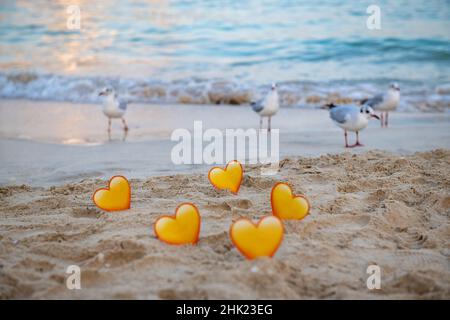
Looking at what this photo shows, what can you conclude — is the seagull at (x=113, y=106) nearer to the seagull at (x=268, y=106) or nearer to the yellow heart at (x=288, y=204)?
the seagull at (x=268, y=106)

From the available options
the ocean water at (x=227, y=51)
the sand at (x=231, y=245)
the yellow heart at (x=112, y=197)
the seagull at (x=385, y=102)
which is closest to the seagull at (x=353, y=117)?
the seagull at (x=385, y=102)

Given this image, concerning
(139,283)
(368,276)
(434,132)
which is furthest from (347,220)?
(434,132)

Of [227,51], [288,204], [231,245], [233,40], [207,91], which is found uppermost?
[233,40]

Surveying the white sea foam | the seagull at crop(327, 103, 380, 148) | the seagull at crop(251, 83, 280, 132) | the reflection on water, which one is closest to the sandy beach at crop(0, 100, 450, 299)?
the seagull at crop(327, 103, 380, 148)

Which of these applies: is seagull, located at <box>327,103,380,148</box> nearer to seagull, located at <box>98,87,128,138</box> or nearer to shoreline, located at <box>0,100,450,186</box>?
shoreline, located at <box>0,100,450,186</box>

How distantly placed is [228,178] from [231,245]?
0.95m

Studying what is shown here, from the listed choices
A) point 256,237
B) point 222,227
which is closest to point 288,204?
point 222,227

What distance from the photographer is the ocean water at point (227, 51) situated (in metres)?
9.57

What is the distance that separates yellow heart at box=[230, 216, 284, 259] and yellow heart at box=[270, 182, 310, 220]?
1.71ft

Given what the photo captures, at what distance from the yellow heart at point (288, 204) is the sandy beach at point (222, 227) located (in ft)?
0.30

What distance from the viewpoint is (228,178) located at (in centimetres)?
346

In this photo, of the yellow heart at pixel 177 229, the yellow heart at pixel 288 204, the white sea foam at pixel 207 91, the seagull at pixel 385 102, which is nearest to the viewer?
the yellow heart at pixel 177 229

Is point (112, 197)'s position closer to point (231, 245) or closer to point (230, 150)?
point (231, 245)

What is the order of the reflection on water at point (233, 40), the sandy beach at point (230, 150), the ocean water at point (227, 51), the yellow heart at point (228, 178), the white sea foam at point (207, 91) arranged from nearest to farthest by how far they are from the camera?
the sandy beach at point (230, 150), the yellow heart at point (228, 178), the white sea foam at point (207, 91), the ocean water at point (227, 51), the reflection on water at point (233, 40)
